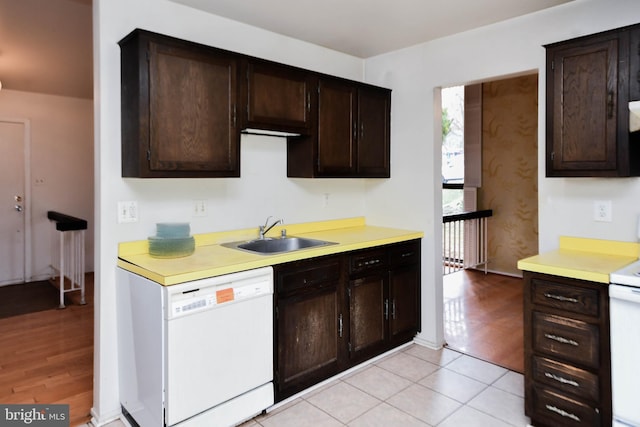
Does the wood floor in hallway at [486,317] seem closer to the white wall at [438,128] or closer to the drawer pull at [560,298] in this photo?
the white wall at [438,128]

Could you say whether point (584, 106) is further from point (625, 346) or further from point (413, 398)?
point (413, 398)

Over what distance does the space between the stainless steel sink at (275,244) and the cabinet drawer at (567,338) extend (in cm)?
135

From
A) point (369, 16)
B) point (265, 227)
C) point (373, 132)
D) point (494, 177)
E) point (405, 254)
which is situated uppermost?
point (369, 16)

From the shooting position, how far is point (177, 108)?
234cm

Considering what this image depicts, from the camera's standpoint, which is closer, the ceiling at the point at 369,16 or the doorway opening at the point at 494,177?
the ceiling at the point at 369,16

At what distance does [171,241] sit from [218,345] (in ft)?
2.19

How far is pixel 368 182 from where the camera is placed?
393 centimetres

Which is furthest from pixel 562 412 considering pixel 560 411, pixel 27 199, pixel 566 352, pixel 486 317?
pixel 27 199

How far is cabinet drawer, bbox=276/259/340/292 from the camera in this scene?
250 centimetres

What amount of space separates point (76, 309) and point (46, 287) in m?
1.23

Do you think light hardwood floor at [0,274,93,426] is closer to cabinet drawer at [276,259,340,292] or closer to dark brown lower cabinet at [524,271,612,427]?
cabinet drawer at [276,259,340,292]

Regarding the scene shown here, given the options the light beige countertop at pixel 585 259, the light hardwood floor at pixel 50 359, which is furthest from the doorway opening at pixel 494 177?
the light hardwood floor at pixel 50 359

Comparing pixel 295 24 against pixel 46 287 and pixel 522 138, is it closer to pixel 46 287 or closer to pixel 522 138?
pixel 522 138

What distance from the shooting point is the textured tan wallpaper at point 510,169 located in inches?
210
